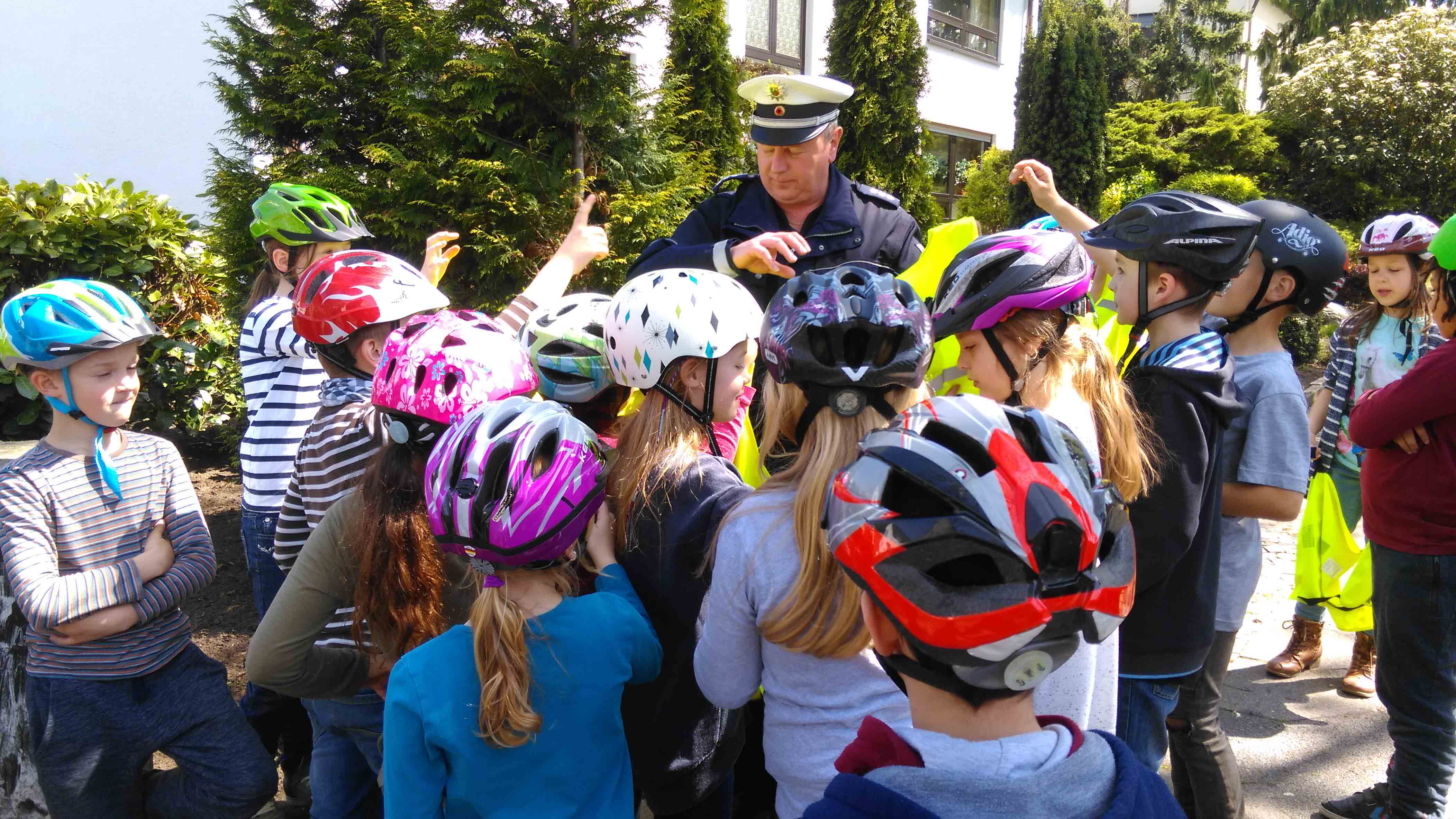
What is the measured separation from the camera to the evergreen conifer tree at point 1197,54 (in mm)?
27562

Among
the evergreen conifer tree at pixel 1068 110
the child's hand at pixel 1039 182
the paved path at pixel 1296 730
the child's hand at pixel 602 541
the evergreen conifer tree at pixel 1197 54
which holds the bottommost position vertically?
the paved path at pixel 1296 730

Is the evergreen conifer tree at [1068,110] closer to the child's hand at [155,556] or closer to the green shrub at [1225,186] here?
the green shrub at [1225,186]

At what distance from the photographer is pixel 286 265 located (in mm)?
3906

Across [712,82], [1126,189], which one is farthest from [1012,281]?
[1126,189]

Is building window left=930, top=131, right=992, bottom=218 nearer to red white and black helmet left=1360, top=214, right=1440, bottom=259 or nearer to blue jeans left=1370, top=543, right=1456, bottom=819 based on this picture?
red white and black helmet left=1360, top=214, right=1440, bottom=259

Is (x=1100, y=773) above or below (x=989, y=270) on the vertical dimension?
below

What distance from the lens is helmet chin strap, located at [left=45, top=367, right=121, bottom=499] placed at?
2.68 metres

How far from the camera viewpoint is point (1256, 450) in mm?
2811

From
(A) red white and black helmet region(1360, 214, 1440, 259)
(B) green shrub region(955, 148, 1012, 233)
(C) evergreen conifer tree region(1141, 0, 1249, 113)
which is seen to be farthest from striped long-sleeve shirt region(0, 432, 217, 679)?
(C) evergreen conifer tree region(1141, 0, 1249, 113)

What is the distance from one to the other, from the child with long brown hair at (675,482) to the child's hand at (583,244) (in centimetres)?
96

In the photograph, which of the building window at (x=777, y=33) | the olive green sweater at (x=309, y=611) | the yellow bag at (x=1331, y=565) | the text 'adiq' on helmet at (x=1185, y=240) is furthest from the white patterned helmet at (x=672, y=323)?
the building window at (x=777, y=33)

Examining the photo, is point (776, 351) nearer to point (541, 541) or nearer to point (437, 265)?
point (541, 541)

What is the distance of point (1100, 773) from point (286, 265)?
3.75 meters

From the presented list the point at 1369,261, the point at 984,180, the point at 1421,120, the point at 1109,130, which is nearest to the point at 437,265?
the point at 1369,261
